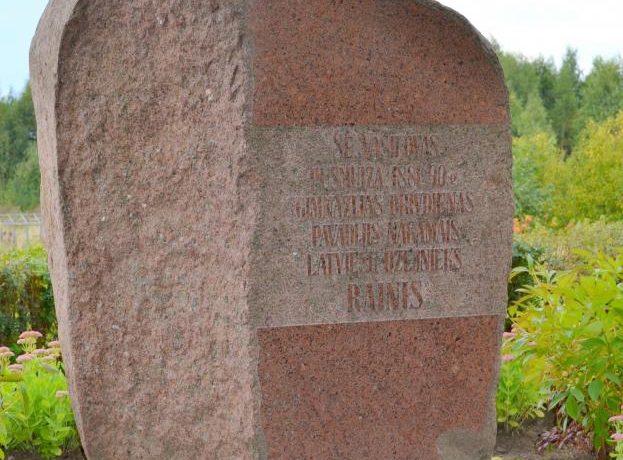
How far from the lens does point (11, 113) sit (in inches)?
1385

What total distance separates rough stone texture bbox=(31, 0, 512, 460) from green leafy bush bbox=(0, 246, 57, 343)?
4083mm

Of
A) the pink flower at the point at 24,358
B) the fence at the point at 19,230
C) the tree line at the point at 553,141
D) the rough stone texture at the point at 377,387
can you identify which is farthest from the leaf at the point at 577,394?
the tree line at the point at 553,141

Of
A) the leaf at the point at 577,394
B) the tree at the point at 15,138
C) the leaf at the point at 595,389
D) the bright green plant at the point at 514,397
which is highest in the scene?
the tree at the point at 15,138

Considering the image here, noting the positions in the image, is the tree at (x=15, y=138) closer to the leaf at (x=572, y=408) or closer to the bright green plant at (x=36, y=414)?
the bright green plant at (x=36, y=414)

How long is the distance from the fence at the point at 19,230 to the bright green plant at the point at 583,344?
31.9 feet

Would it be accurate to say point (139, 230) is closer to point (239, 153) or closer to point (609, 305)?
point (239, 153)

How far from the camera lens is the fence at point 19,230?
16172mm

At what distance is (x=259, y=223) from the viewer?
3.39m

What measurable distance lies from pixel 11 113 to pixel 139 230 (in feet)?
111

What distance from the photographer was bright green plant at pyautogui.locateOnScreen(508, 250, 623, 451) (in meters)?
3.72

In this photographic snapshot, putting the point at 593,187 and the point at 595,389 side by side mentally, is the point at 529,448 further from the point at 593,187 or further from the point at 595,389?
the point at 593,187

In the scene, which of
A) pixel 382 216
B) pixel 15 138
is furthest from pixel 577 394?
pixel 15 138

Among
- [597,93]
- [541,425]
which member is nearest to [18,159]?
[597,93]

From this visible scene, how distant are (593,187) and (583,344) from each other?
54.3 feet
